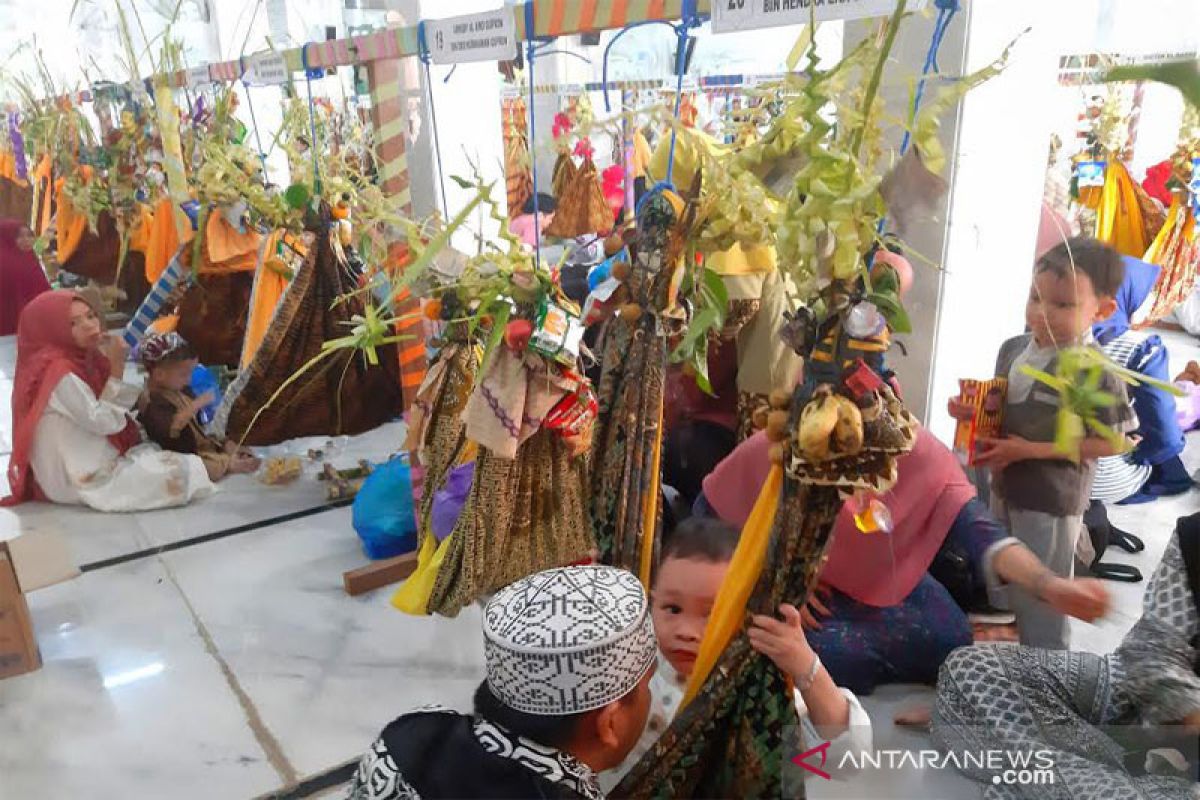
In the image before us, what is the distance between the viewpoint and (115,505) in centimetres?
300

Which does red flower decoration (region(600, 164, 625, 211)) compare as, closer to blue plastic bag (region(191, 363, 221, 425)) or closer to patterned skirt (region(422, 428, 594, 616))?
blue plastic bag (region(191, 363, 221, 425))

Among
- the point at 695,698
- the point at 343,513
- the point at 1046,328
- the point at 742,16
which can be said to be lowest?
the point at 343,513

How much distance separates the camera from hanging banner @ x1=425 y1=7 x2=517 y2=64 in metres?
1.71

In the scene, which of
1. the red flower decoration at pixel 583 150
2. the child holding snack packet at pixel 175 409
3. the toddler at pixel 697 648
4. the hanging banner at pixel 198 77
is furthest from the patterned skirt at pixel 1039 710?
the red flower decoration at pixel 583 150

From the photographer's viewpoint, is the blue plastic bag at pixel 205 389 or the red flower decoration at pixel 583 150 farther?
the red flower decoration at pixel 583 150

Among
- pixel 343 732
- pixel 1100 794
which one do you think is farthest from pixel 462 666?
pixel 1100 794

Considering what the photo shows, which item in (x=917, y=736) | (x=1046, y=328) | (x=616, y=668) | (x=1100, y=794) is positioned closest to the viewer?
(x=616, y=668)

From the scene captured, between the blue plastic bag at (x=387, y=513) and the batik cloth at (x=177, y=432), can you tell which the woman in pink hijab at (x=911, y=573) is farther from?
the batik cloth at (x=177, y=432)

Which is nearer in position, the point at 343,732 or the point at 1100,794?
the point at 1100,794

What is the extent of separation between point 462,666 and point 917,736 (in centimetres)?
99

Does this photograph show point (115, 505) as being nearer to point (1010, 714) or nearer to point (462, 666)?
point (462, 666)

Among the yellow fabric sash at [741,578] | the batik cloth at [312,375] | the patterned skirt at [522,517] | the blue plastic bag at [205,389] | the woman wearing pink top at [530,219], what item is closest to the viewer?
the yellow fabric sash at [741,578]

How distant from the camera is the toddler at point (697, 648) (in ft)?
3.99

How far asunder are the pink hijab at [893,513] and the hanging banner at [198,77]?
2.55 metres
